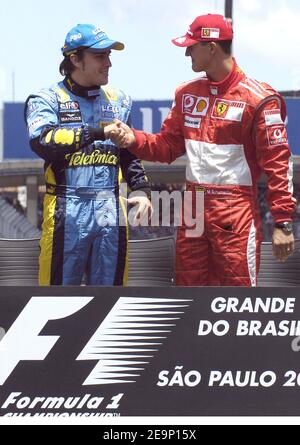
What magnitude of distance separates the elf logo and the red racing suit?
116 centimetres

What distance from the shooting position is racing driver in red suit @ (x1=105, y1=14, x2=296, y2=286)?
4844 mm

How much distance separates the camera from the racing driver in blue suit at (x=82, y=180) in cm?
480

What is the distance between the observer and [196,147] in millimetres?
4934

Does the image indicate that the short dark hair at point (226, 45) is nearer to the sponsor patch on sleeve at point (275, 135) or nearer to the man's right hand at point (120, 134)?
the sponsor patch on sleeve at point (275, 135)

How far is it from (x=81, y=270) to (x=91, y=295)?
110 centimetres

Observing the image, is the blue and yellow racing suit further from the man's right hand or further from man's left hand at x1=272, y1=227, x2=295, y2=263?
man's left hand at x1=272, y1=227, x2=295, y2=263

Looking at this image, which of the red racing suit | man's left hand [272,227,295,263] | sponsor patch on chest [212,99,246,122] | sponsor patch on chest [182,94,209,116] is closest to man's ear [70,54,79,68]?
the red racing suit

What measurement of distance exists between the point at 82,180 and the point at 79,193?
0.06 m

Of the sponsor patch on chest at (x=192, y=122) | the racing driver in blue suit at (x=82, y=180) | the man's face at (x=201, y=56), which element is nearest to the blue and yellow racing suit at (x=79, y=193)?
the racing driver in blue suit at (x=82, y=180)

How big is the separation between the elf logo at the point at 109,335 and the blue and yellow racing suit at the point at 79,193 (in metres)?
1.07

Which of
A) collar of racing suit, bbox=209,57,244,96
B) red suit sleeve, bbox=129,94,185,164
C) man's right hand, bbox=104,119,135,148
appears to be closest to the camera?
man's right hand, bbox=104,119,135,148

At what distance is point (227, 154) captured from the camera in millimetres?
4895
